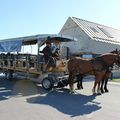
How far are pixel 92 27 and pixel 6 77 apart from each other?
17111mm

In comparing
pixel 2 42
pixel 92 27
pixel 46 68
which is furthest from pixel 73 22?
pixel 46 68

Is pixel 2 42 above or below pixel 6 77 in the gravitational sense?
above

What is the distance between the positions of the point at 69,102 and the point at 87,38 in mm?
19496

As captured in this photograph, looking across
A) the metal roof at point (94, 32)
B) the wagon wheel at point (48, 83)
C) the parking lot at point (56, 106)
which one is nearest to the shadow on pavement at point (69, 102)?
the parking lot at point (56, 106)

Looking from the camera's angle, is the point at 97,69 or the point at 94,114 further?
the point at 97,69

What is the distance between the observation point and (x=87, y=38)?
29.4 m

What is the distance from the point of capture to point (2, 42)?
59.5 ft

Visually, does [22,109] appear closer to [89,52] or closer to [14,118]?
[14,118]

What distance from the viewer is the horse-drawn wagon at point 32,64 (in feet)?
45.6

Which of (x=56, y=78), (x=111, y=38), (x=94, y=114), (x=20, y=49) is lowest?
(x=94, y=114)

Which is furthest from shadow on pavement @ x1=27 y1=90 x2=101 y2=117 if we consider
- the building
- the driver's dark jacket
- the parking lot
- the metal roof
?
the metal roof

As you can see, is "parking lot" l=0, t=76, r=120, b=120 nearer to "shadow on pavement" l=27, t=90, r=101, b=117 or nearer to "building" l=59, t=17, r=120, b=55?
"shadow on pavement" l=27, t=90, r=101, b=117

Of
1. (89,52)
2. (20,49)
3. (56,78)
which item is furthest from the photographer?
(89,52)

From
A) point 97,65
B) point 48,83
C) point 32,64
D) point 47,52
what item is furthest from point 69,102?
point 32,64
